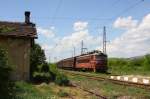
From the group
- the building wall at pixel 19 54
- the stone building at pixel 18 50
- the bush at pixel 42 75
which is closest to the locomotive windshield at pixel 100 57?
the bush at pixel 42 75

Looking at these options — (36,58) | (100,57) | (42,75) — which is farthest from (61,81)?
(100,57)

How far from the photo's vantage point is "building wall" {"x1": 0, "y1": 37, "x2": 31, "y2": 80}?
2470cm

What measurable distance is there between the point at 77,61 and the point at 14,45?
3751 cm

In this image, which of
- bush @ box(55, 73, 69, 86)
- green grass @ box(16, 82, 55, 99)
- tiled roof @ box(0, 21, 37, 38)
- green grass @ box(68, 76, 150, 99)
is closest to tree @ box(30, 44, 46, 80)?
tiled roof @ box(0, 21, 37, 38)

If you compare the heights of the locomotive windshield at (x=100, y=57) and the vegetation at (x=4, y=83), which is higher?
the locomotive windshield at (x=100, y=57)

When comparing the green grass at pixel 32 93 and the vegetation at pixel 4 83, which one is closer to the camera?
the vegetation at pixel 4 83

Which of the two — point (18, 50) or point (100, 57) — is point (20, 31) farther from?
point (100, 57)

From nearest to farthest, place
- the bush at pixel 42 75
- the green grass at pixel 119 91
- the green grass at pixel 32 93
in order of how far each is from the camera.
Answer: the green grass at pixel 32 93 → the green grass at pixel 119 91 → the bush at pixel 42 75

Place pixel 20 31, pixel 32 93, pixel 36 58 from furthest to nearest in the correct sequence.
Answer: pixel 36 58
pixel 20 31
pixel 32 93

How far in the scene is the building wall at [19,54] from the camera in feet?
81.0

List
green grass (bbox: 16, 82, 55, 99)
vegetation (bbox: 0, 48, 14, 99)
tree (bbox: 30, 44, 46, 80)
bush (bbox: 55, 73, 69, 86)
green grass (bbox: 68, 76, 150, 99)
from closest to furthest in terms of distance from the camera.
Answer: vegetation (bbox: 0, 48, 14, 99) → green grass (bbox: 16, 82, 55, 99) → green grass (bbox: 68, 76, 150, 99) → bush (bbox: 55, 73, 69, 86) → tree (bbox: 30, 44, 46, 80)

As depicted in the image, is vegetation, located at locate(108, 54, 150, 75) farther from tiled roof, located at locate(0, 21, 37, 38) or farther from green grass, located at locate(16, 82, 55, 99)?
green grass, located at locate(16, 82, 55, 99)

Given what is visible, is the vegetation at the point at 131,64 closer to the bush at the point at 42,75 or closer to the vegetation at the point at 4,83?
the bush at the point at 42,75

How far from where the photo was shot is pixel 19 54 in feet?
81.6
